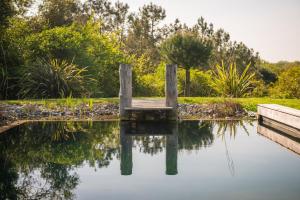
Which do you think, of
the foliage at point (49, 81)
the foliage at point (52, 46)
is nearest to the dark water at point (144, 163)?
the foliage at point (49, 81)

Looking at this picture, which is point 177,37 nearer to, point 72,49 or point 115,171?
point 72,49

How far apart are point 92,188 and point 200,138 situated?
376 centimetres

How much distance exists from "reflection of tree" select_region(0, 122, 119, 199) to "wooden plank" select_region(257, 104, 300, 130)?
363 centimetres

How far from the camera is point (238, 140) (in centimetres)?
800

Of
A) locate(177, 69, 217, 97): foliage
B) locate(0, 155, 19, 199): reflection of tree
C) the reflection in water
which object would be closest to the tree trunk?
locate(177, 69, 217, 97): foliage

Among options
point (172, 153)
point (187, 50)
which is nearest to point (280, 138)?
point (172, 153)

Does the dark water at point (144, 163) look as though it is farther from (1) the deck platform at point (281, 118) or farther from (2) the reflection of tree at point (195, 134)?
(1) the deck platform at point (281, 118)

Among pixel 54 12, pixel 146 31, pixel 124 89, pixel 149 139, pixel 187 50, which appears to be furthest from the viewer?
pixel 146 31

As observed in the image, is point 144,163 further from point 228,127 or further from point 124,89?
point 124,89

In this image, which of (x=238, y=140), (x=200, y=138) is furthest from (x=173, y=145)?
(x=238, y=140)

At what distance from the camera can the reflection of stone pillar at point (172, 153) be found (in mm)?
5768

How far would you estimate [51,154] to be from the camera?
6.68 metres

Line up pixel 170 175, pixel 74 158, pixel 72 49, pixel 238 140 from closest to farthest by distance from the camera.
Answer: pixel 170 175 → pixel 74 158 → pixel 238 140 → pixel 72 49

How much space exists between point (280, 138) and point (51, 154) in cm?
459
